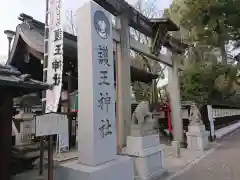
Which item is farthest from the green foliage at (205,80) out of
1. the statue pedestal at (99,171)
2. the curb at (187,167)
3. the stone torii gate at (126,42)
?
the statue pedestal at (99,171)

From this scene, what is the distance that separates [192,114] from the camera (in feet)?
39.1

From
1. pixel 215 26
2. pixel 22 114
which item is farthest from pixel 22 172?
pixel 215 26

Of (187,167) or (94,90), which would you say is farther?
(187,167)

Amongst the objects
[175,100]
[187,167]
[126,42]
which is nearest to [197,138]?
[175,100]

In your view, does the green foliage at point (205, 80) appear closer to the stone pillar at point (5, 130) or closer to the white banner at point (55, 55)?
the white banner at point (55, 55)

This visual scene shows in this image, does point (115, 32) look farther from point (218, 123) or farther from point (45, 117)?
point (218, 123)

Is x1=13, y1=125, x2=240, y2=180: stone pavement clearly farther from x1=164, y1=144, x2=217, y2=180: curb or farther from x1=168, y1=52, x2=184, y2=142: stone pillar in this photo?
x1=168, y1=52, x2=184, y2=142: stone pillar

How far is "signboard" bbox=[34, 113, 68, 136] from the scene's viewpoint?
3.53m

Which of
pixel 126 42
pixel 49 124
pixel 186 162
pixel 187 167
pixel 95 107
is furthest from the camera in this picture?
pixel 186 162

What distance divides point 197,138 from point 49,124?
9004 mm

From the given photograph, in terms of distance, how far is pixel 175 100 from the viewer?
37.2 ft

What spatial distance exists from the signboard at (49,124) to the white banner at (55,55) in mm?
516

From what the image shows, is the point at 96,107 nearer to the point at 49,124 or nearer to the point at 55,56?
the point at 49,124

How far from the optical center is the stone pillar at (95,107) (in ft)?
13.4
